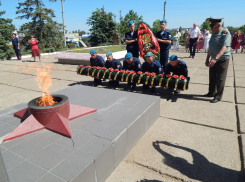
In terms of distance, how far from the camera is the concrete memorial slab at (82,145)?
5.86 ft

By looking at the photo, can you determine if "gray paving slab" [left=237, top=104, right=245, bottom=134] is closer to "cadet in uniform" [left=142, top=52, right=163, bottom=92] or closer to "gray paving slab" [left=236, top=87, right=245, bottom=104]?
"gray paving slab" [left=236, top=87, right=245, bottom=104]

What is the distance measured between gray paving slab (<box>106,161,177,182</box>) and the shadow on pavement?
0.81ft

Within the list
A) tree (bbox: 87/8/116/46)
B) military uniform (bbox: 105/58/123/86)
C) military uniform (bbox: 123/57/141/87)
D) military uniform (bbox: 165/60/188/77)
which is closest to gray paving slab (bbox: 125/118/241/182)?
military uniform (bbox: 165/60/188/77)

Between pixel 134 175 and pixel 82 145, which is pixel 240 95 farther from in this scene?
pixel 82 145

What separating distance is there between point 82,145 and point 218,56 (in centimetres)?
323

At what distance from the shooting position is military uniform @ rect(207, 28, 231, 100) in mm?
3807

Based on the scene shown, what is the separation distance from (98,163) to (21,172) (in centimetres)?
75

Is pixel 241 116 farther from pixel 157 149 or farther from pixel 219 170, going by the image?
pixel 157 149

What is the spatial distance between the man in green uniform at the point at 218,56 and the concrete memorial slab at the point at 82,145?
176 cm

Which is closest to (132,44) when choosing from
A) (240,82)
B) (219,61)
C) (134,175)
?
(219,61)

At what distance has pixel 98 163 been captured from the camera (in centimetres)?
198

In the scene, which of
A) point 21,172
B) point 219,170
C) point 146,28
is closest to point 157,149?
point 219,170

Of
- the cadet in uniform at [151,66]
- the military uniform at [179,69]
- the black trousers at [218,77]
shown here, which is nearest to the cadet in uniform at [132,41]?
the cadet in uniform at [151,66]

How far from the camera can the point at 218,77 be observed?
4125mm
